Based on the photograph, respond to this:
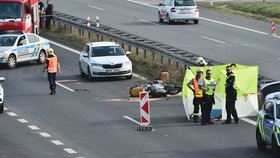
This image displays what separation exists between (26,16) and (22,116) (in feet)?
62.8

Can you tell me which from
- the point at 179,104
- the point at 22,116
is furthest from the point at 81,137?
the point at 179,104

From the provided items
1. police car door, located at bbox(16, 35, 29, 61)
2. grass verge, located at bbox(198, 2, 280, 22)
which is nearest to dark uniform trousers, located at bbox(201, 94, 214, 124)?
police car door, located at bbox(16, 35, 29, 61)

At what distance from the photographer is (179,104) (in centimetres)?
3281

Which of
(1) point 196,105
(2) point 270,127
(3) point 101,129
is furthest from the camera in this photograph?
(1) point 196,105

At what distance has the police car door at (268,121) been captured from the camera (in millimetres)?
23406

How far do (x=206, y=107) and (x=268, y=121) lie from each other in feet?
16.4

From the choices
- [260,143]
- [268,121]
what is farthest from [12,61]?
[268,121]

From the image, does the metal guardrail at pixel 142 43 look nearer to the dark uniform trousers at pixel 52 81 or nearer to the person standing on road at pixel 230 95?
the person standing on road at pixel 230 95

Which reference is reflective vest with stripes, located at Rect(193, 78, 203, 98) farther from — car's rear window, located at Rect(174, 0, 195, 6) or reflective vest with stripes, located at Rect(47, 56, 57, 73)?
car's rear window, located at Rect(174, 0, 195, 6)

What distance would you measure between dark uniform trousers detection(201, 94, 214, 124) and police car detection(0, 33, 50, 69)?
15.3 m

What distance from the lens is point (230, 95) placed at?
28766mm

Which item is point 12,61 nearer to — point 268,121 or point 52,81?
point 52,81

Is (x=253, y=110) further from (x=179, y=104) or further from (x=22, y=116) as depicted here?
(x=22, y=116)

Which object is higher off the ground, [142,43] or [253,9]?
[142,43]
